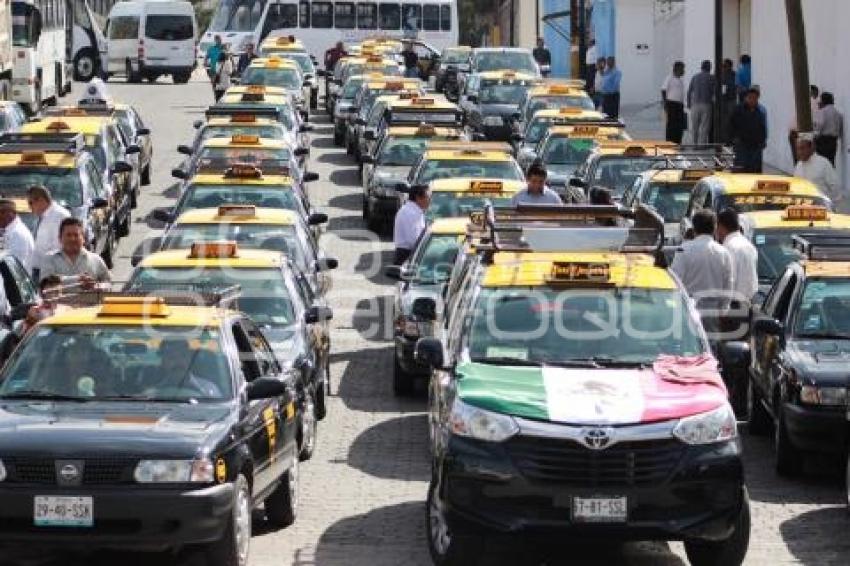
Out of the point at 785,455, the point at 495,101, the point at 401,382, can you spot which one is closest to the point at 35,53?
the point at 495,101

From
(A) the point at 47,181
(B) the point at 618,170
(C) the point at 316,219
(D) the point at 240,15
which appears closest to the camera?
(C) the point at 316,219

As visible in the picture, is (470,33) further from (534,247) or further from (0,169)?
(534,247)

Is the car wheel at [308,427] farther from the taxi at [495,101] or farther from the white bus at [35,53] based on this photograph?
the white bus at [35,53]

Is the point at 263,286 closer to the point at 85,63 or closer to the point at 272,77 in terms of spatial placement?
the point at 272,77

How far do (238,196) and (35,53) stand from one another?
27226 mm

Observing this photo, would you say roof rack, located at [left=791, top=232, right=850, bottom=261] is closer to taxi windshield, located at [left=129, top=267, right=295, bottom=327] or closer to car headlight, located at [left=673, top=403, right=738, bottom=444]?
taxi windshield, located at [left=129, top=267, right=295, bottom=327]

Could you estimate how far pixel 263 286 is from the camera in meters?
18.0

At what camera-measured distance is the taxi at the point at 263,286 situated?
56.8 ft

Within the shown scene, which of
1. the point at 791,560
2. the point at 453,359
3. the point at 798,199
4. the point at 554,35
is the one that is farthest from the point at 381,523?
the point at 554,35

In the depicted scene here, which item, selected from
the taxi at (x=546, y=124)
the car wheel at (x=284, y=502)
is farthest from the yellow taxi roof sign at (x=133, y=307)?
the taxi at (x=546, y=124)

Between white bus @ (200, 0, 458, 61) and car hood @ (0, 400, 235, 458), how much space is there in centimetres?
6141

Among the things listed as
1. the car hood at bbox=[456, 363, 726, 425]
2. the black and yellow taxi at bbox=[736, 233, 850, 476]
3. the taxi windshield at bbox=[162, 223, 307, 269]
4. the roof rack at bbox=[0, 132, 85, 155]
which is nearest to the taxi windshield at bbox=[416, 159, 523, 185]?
the roof rack at bbox=[0, 132, 85, 155]

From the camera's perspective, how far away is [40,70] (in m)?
53.0

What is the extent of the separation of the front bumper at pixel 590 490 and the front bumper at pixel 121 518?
1497 mm
